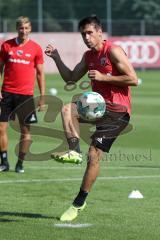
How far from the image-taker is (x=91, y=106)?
32.5ft

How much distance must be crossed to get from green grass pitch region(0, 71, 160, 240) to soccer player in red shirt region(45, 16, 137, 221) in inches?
19.4

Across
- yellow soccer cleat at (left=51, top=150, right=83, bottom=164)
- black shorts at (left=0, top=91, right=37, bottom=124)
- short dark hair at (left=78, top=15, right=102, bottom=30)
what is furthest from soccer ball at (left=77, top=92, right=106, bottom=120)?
black shorts at (left=0, top=91, right=37, bottom=124)

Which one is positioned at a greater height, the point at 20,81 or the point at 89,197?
the point at 20,81

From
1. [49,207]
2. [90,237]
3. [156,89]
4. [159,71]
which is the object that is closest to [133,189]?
[49,207]

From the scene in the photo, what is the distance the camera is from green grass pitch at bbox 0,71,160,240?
927 cm

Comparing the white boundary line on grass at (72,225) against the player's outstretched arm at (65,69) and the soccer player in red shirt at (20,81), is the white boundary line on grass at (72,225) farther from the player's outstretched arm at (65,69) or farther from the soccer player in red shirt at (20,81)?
the soccer player in red shirt at (20,81)

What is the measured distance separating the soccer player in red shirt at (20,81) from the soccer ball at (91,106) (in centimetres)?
427

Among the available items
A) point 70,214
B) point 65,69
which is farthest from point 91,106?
point 70,214

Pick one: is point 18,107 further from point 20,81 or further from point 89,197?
point 89,197

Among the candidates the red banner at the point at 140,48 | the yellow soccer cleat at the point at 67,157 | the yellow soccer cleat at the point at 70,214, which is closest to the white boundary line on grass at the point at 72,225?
the yellow soccer cleat at the point at 70,214

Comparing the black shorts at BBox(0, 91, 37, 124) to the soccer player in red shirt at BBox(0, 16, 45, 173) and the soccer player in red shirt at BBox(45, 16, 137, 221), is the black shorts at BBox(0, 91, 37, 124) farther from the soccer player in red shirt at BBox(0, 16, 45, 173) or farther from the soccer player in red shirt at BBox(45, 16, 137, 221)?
the soccer player in red shirt at BBox(45, 16, 137, 221)

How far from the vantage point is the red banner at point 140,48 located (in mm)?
48844

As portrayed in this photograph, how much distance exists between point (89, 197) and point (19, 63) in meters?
3.54

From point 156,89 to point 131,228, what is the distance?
27532 mm
